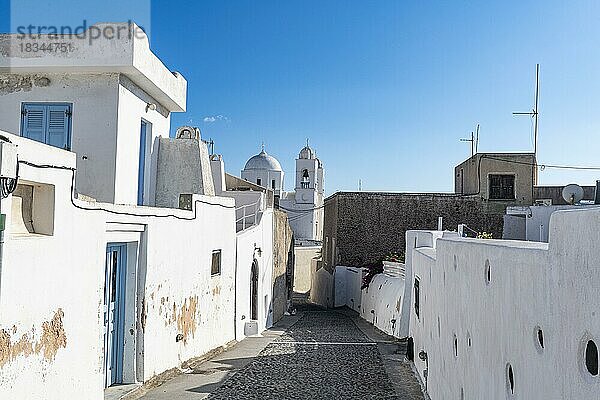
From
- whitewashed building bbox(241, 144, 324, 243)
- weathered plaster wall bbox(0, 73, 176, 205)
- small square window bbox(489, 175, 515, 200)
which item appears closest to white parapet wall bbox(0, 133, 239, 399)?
weathered plaster wall bbox(0, 73, 176, 205)

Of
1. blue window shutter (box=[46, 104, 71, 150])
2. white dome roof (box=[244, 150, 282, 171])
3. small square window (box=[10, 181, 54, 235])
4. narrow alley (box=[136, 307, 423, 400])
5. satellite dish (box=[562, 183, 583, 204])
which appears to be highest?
white dome roof (box=[244, 150, 282, 171])

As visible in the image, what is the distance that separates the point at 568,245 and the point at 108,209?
247 inches

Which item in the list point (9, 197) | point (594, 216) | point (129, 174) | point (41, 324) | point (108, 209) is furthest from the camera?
point (129, 174)

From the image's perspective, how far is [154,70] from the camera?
1410 cm

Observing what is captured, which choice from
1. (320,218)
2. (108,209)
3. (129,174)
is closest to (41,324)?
(108,209)

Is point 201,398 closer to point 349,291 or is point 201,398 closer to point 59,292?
point 59,292

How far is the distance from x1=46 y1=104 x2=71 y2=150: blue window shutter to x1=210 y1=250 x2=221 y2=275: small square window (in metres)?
3.97

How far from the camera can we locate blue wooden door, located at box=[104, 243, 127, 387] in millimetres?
9102

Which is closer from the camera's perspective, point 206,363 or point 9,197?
point 9,197

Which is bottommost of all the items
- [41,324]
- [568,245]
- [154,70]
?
[41,324]

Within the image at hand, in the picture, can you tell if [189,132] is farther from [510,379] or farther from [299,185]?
[299,185]

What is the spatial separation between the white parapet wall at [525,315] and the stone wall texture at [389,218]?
2582 centimetres

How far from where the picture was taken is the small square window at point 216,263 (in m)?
14.8

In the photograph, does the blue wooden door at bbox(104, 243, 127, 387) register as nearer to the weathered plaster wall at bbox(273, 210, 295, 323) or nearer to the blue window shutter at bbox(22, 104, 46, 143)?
the blue window shutter at bbox(22, 104, 46, 143)
